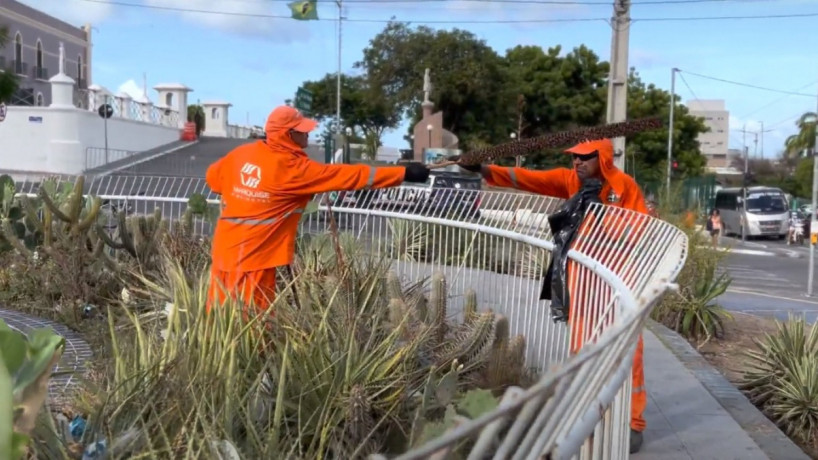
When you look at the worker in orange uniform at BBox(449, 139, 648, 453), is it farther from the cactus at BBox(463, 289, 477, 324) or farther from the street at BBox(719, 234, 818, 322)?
the street at BBox(719, 234, 818, 322)

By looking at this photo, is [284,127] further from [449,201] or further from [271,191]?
[449,201]

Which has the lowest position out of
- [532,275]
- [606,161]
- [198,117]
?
[532,275]

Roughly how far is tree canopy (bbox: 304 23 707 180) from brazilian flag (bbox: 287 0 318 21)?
Result: 15.0 metres

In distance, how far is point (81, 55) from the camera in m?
63.0

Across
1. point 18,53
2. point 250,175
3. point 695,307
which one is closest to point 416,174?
point 250,175

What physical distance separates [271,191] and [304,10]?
76.9 ft

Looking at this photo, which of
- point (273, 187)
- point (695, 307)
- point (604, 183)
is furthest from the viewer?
point (695, 307)

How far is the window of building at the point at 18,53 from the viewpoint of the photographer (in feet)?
169

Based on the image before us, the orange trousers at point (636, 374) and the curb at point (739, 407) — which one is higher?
the orange trousers at point (636, 374)

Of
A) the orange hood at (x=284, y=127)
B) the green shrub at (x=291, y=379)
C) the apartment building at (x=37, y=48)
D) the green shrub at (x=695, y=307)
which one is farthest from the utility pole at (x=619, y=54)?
the apartment building at (x=37, y=48)

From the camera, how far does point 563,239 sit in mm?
4812

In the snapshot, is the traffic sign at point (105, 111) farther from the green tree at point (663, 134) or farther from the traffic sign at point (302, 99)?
the green tree at point (663, 134)

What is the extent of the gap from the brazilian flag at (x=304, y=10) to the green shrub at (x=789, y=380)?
2192 cm

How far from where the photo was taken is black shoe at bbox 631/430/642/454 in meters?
5.01
